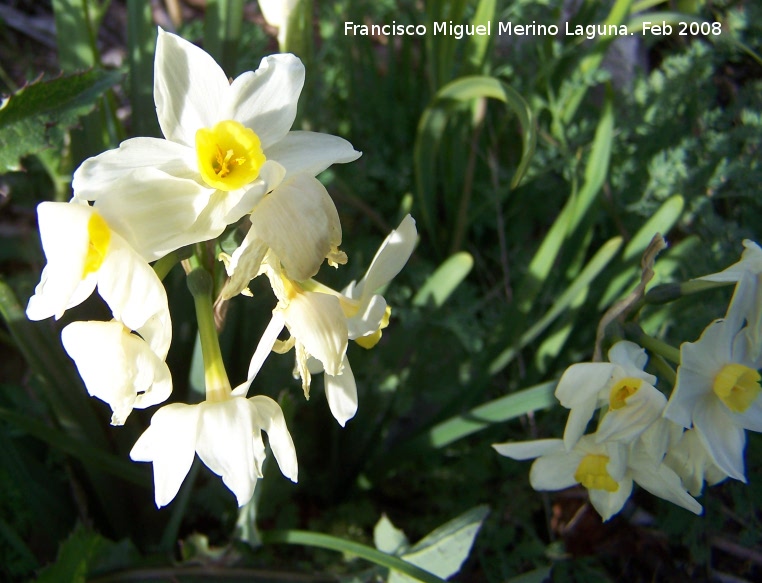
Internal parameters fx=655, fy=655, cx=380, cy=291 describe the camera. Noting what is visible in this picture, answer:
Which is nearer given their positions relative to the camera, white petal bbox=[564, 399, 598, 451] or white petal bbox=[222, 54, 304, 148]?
white petal bbox=[222, 54, 304, 148]

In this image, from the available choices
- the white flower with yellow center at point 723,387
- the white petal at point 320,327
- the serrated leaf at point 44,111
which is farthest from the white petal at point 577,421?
the serrated leaf at point 44,111

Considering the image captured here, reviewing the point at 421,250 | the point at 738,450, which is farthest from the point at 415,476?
the point at 738,450

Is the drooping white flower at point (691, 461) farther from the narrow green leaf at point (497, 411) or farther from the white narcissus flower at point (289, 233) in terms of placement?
the white narcissus flower at point (289, 233)

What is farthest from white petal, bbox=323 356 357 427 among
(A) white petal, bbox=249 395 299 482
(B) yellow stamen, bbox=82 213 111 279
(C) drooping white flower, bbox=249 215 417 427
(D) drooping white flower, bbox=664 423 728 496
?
(D) drooping white flower, bbox=664 423 728 496

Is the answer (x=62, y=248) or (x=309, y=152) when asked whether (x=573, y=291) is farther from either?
(x=62, y=248)

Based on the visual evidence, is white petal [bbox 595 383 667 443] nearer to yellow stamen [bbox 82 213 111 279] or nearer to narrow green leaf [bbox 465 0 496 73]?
yellow stamen [bbox 82 213 111 279]

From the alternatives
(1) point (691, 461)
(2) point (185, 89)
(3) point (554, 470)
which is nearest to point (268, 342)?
(2) point (185, 89)
